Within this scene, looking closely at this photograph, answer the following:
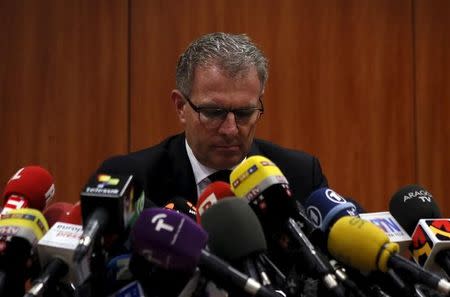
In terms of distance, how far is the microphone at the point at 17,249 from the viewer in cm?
75

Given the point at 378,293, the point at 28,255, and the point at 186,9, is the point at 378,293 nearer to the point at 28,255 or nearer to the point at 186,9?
the point at 28,255

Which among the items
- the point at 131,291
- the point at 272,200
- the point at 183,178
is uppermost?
the point at 272,200

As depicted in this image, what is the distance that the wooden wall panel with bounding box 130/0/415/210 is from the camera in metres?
2.48

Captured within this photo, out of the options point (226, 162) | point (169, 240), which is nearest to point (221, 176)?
point (226, 162)

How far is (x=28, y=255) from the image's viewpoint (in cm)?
77

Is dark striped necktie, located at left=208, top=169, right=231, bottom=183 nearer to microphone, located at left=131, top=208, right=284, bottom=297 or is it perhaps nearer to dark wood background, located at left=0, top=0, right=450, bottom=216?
microphone, located at left=131, top=208, right=284, bottom=297

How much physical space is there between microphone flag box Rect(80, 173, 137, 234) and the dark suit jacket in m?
0.68

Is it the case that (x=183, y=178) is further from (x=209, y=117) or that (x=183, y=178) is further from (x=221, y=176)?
(x=209, y=117)

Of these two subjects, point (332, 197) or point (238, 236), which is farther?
point (332, 197)

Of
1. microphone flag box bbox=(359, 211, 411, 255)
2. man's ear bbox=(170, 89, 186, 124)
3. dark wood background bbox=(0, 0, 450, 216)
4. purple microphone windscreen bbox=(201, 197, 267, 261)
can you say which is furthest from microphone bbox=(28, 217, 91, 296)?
dark wood background bbox=(0, 0, 450, 216)

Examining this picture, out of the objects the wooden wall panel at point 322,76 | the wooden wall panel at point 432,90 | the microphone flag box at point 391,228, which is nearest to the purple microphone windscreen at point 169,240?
the microphone flag box at point 391,228

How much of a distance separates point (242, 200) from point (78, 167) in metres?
1.82

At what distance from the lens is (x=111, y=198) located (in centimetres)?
73

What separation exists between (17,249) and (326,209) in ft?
1.43
